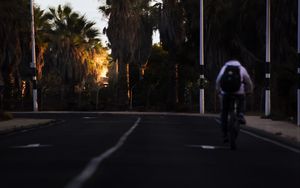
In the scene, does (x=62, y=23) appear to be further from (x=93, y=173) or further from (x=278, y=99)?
(x=93, y=173)

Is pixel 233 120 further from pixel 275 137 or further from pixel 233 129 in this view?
pixel 275 137

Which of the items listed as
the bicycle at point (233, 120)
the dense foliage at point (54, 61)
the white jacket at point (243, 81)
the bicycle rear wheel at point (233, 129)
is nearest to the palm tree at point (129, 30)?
the dense foliage at point (54, 61)

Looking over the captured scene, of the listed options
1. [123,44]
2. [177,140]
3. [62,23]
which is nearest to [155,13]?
[123,44]

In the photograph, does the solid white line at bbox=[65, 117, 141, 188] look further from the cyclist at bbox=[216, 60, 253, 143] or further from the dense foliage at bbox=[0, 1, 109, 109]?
the dense foliage at bbox=[0, 1, 109, 109]

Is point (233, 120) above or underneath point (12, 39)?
underneath

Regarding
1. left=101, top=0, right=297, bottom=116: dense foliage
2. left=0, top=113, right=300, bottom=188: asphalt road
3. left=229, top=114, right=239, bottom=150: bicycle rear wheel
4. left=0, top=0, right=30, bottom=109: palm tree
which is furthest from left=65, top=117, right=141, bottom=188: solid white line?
left=0, top=0, right=30, bottom=109: palm tree

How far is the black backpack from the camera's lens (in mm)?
14547

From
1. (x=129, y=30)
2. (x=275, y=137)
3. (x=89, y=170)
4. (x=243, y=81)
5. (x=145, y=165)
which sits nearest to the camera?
(x=89, y=170)

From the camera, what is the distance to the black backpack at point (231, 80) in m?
14.5

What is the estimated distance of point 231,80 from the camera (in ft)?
47.7

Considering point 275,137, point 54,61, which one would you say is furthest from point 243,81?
point 54,61

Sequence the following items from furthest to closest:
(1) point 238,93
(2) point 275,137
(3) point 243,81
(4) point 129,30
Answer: (4) point 129,30
(2) point 275,137
(3) point 243,81
(1) point 238,93

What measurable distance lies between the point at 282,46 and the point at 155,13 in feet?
47.7

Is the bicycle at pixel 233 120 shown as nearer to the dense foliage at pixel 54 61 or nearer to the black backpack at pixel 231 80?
the black backpack at pixel 231 80
